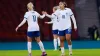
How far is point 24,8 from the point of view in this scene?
3128 centimetres

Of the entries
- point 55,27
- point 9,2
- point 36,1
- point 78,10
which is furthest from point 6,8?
point 55,27

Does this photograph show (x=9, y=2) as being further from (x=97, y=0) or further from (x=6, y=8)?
(x=97, y=0)

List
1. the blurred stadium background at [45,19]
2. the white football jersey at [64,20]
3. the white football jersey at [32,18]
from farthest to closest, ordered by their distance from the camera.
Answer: the blurred stadium background at [45,19] < the white football jersey at [32,18] < the white football jersey at [64,20]

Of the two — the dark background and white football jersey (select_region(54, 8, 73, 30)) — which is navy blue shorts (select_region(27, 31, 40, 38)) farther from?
the dark background

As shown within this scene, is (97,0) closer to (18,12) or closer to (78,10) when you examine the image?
(78,10)

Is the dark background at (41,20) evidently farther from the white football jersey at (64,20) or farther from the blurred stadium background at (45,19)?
the white football jersey at (64,20)

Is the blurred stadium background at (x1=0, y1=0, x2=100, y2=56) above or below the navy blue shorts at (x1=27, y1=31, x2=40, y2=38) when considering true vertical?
above

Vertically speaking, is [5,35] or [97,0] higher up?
[97,0]

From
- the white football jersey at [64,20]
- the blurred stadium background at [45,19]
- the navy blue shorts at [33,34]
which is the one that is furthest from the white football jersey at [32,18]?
the blurred stadium background at [45,19]

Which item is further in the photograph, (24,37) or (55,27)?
(24,37)

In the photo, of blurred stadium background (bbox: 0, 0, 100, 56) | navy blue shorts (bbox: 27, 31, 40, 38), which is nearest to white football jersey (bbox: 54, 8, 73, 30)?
navy blue shorts (bbox: 27, 31, 40, 38)

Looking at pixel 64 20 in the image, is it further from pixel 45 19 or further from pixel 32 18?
pixel 45 19

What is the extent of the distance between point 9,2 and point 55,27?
450 inches

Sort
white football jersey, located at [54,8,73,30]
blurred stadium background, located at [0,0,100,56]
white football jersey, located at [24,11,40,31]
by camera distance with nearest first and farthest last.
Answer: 1. white football jersey, located at [54,8,73,30]
2. white football jersey, located at [24,11,40,31]
3. blurred stadium background, located at [0,0,100,56]
